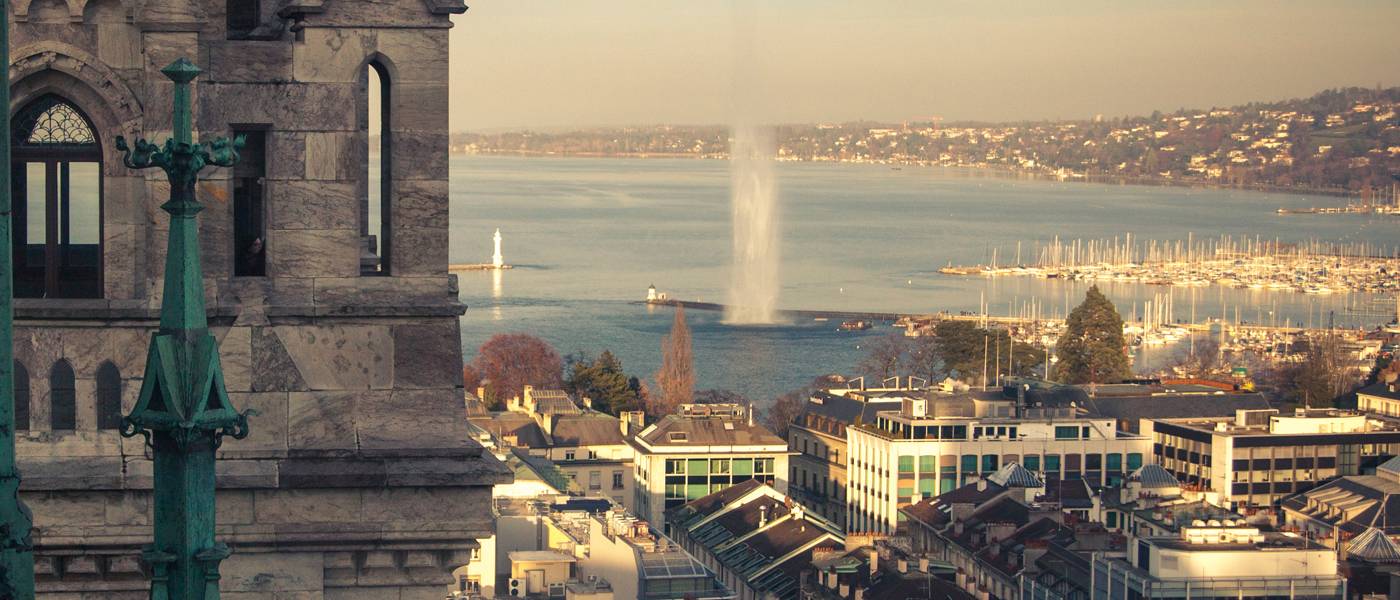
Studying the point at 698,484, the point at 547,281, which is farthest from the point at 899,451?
the point at 547,281

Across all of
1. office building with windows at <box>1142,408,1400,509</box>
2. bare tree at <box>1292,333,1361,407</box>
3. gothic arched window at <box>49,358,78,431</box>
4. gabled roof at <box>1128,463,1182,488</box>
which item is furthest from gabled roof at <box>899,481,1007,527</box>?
gothic arched window at <box>49,358,78,431</box>

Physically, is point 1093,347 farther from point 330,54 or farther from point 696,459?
point 330,54

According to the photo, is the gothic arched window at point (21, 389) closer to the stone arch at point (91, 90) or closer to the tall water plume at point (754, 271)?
the stone arch at point (91, 90)

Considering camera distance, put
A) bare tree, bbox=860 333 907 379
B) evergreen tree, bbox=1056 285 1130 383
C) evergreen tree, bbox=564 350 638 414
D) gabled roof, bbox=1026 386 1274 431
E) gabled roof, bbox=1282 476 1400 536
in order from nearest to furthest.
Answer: gabled roof, bbox=1282 476 1400 536, gabled roof, bbox=1026 386 1274 431, evergreen tree, bbox=564 350 638 414, evergreen tree, bbox=1056 285 1130 383, bare tree, bbox=860 333 907 379

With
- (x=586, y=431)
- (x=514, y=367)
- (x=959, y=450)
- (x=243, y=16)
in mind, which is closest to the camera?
(x=243, y=16)

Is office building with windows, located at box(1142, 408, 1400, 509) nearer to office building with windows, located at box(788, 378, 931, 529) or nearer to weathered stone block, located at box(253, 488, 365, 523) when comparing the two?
office building with windows, located at box(788, 378, 931, 529)

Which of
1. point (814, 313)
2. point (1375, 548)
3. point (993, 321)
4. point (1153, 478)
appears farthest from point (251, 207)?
point (814, 313)

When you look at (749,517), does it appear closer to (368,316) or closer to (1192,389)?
(1192,389)

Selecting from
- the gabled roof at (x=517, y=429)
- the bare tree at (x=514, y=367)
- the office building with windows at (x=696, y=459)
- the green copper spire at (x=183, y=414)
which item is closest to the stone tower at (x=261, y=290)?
the green copper spire at (x=183, y=414)
